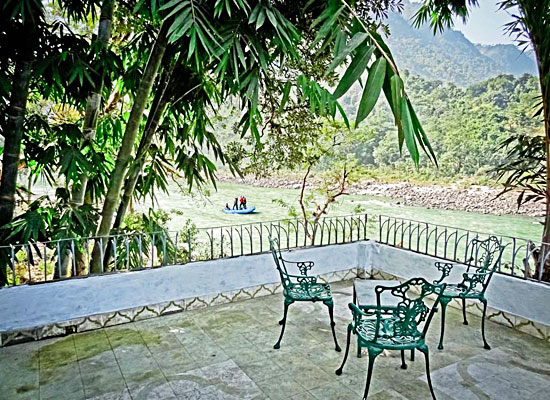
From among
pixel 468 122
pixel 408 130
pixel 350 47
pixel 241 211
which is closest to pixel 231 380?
pixel 408 130

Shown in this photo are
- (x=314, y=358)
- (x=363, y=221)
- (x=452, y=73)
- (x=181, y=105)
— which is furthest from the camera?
(x=452, y=73)

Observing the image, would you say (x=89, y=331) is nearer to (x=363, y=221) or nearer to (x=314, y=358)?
(x=314, y=358)

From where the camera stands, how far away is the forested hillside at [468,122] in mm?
11969

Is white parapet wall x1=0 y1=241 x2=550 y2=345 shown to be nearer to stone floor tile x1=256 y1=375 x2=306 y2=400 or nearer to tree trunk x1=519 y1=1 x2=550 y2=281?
tree trunk x1=519 y1=1 x2=550 y2=281

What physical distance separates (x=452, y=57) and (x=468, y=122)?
15.0 m

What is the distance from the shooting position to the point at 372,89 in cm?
114

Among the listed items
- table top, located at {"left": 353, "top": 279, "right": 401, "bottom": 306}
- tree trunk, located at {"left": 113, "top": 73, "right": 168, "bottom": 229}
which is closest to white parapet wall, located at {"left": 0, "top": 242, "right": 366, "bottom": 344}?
tree trunk, located at {"left": 113, "top": 73, "right": 168, "bottom": 229}

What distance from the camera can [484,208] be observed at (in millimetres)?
12625

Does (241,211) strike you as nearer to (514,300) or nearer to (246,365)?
(514,300)

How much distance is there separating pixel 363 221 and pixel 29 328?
12.4 feet

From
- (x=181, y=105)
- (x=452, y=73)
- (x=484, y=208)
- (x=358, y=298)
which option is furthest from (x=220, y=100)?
(x=452, y=73)

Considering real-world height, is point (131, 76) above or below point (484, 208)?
above

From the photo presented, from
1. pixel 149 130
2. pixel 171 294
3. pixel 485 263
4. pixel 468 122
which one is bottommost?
pixel 171 294

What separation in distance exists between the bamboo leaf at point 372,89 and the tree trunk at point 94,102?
2.70 metres
